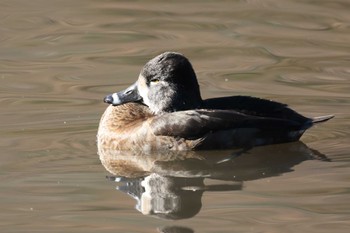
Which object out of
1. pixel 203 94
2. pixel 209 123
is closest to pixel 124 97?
pixel 209 123

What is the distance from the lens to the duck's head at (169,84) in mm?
9422

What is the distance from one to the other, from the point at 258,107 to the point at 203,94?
1.72 metres

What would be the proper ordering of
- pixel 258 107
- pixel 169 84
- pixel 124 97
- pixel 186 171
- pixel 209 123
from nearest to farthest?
pixel 186 171 < pixel 209 123 < pixel 258 107 < pixel 169 84 < pixel 124 97

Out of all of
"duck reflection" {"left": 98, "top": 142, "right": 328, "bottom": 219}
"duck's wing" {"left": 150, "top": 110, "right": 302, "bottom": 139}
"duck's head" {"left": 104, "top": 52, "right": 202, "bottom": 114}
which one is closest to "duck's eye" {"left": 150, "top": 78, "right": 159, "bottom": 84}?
"duck's head" {"left": 104, "top": 52, "right": 202, "bottom": 114}

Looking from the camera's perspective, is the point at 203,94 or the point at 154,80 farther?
the point at 203,94

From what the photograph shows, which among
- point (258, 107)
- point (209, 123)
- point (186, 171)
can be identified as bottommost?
point (186, 171)

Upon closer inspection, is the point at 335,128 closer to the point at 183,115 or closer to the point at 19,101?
the point at 183,115

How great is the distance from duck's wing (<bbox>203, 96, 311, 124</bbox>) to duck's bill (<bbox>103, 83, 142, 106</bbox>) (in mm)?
651

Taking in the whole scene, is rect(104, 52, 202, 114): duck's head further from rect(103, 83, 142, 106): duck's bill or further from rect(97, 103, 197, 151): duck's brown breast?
rect(97, 103, 197, 151): duck's brown breast

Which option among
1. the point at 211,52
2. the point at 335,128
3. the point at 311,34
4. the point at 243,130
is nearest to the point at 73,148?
the point at 243,130

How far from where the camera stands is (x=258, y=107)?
9.40m

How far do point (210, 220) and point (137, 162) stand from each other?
180 centimetres

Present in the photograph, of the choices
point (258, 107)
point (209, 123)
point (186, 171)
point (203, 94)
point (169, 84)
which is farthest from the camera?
point (203, 94)

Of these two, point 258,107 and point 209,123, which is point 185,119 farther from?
point 258,107
